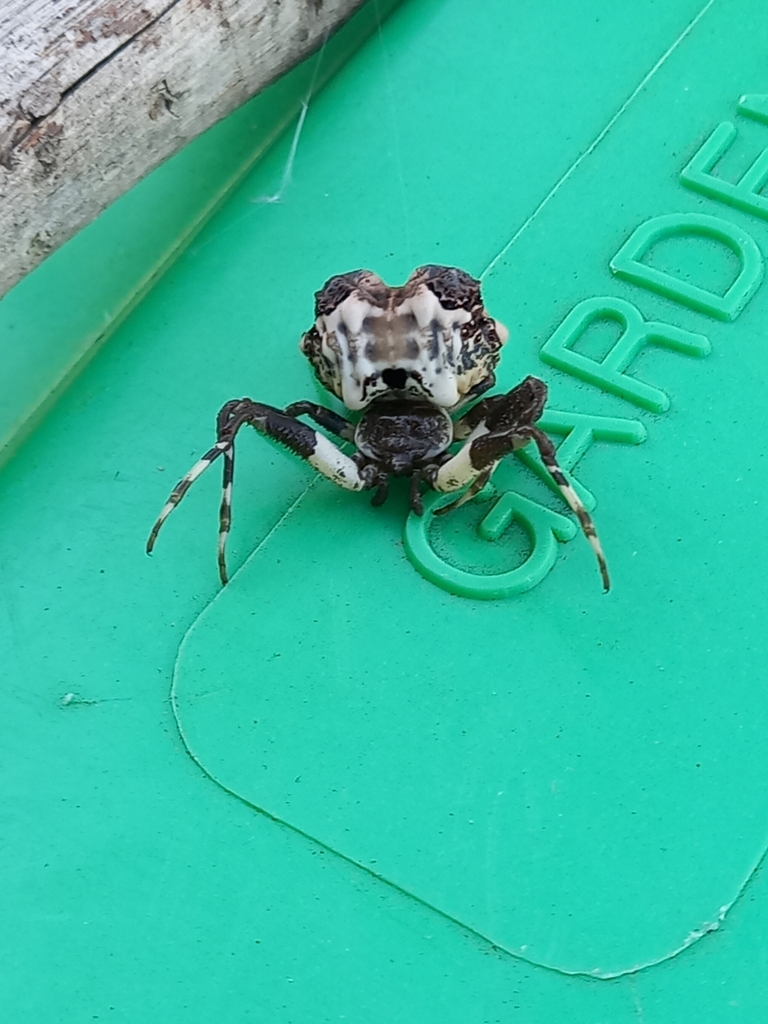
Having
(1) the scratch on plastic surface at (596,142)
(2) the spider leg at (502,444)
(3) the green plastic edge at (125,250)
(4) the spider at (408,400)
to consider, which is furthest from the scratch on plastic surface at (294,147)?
(2) the spider leg at (502,444)

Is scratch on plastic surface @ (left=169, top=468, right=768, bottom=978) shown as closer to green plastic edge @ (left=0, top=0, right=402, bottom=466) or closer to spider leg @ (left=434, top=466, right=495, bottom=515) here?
spider leg @ (left=434, top=466, right=495, bottom=515)

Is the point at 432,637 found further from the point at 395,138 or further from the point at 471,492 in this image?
the point at 395,138

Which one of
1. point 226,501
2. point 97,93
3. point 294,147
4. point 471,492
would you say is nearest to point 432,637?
point 471,492

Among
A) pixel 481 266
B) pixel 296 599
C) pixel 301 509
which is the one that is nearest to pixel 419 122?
pixel 481 266

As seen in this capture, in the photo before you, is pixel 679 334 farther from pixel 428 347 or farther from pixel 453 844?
pixel 453 844

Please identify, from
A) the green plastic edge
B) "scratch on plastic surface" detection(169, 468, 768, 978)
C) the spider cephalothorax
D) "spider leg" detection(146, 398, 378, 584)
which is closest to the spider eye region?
the spider cephalothorax

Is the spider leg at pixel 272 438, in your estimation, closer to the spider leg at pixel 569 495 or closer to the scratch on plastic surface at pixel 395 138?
the spider leg at pixel 569 495
